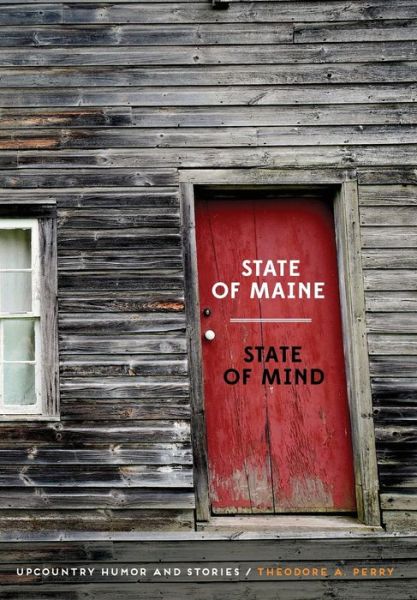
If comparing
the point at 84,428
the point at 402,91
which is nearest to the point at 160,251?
the point at 84,428

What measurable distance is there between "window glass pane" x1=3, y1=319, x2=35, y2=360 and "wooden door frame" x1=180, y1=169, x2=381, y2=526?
121cm

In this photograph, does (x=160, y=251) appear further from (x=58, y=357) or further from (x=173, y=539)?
(x=173, y=539)

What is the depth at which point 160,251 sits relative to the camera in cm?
586

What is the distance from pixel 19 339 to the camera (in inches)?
229

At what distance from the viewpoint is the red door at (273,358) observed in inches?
229

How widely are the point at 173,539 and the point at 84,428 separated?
1.04 m

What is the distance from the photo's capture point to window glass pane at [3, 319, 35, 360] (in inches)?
228

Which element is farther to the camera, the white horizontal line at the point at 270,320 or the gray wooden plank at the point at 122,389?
the white horizontal line at the point at 270,320

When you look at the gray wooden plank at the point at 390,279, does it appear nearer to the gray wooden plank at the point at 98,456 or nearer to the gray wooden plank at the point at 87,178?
the gray wooden plank at the point at 87,178

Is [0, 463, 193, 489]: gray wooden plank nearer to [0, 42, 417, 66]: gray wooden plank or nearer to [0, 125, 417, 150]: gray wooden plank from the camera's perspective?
[0, 125, 417, 150]: gray wooden plank

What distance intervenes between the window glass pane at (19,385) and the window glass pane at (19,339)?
0.27 ft

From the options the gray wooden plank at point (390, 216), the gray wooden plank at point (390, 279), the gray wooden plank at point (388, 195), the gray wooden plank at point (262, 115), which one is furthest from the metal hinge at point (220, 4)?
the gray wooden plank at point (390, 279)

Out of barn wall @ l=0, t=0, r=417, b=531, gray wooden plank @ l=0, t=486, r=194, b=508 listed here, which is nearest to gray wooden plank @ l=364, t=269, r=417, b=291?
barn wall @ l=0, t=0, r=417, b=531

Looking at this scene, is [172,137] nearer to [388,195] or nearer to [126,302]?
[126,302]
